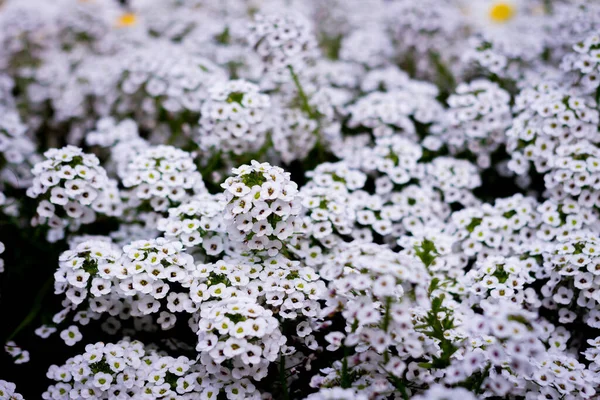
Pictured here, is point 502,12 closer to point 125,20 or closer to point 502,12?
point 502,12

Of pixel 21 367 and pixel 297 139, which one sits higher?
pixel 297 139

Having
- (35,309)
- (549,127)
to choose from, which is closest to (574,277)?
(549,127)

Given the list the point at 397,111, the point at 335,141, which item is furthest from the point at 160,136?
the point at 397,111

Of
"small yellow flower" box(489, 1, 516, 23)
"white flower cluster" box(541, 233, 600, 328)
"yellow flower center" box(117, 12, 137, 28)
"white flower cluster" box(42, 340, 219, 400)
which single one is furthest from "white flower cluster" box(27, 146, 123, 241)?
"small yellow flower" box(489, 1, 516, 23)

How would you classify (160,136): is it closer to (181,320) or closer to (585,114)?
(181,320)

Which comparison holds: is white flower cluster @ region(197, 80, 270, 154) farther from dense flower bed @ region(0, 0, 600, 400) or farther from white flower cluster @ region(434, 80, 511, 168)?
white flower cluster @ region(434, 80, 511, 168)

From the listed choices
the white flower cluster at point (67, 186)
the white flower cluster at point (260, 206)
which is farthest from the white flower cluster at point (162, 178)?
the white flower cluster at point (260, 206)

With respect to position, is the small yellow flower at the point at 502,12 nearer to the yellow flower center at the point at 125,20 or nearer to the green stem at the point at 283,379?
the yellow flower center at the point at 125,20

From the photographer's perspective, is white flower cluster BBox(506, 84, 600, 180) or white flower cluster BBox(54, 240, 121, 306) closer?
white flower cluster BBox(54, 240, 121, 306)
